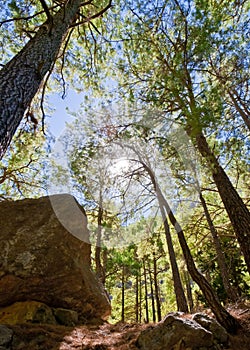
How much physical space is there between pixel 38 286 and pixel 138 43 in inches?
229

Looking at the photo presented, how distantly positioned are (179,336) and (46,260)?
3.17 meters

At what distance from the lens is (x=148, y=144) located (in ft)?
17.8

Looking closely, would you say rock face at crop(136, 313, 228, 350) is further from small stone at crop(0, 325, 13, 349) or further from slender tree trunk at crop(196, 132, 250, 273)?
small stone at crop(0, 325, 13, 349)

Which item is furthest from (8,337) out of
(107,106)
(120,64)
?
(120,64)

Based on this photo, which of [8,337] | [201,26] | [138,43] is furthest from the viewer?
[138,43]

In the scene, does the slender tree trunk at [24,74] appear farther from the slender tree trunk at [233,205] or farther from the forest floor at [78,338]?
the forest floor at [78,338]

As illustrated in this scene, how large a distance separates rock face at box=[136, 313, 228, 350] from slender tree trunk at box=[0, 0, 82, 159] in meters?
2.96

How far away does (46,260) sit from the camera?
16.6 ft

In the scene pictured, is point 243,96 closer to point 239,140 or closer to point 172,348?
point 239,140

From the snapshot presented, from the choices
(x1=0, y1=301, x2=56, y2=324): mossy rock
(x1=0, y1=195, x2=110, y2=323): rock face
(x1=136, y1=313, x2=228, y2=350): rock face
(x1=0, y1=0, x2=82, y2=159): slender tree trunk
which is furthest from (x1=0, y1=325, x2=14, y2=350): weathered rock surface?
(x1=0, y1=0, x2=82, y2=159): slender tree trunk

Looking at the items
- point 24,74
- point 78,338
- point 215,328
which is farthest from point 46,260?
point 24,74

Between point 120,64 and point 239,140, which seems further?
point 120,64

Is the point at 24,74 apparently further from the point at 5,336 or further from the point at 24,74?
the point at 5,336

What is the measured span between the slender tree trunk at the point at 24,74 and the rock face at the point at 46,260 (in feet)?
11.9
